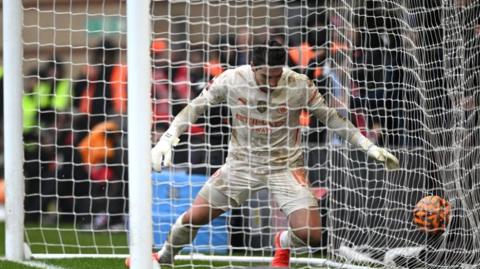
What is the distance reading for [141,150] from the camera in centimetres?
705

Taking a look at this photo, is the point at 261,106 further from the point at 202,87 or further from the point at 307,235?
the point at 202,87

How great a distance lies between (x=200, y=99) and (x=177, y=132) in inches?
13.8

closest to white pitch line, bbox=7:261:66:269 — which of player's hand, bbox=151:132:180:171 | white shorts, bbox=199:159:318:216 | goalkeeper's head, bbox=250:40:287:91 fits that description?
white shorts, bbox=199:159:318:216

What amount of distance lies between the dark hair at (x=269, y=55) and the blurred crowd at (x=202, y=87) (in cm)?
77

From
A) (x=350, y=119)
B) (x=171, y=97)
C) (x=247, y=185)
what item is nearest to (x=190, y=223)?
(x=247, y=185)

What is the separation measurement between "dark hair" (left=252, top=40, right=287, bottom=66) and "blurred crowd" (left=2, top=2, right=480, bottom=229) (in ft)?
2.52

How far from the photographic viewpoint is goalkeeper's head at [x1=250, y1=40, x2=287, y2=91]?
326 inches

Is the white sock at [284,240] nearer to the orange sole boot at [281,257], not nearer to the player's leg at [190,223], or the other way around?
the orange sole boot at [281,257]

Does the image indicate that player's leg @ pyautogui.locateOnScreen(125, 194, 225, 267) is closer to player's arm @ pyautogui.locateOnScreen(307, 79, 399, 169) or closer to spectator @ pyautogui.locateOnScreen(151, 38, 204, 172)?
player's arm @ pyautogui.locateOnScreen(307, 79, 399, 169)

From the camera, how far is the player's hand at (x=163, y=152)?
810 centimetres

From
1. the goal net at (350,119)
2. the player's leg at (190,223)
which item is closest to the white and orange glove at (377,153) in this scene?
the goal net at (350,119)

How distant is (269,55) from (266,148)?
0.71 metres

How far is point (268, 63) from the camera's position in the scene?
8.34 meters

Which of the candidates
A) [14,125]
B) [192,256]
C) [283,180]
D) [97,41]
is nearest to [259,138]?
[283,180]
